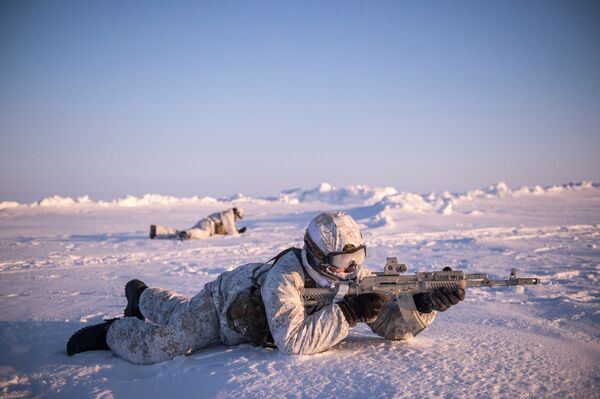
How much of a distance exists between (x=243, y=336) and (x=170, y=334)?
55 cm

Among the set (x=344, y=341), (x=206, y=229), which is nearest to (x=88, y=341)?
(x=344, y=341)

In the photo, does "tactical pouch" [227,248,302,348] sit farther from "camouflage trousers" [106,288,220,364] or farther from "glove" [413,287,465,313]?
"glove" [413,287,465,313]

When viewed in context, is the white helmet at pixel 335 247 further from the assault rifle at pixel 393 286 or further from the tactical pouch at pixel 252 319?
the tactical pouch at pixel 252 319

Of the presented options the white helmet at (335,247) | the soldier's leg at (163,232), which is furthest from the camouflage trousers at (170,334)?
the soldier's leg at (163,232)

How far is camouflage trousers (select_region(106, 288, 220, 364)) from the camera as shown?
319cm

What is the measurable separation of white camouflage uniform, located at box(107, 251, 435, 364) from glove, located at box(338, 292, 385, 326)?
0.16ft

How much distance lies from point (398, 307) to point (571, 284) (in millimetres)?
4427

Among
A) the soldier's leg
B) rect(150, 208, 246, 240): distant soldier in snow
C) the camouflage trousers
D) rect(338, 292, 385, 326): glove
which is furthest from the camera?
the soldier's leg

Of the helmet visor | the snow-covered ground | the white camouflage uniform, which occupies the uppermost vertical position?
the helmet visor

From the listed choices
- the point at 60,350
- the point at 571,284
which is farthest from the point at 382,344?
the point at 571,284

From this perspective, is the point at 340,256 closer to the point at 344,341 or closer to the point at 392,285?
the point at 392,285

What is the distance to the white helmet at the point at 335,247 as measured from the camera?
3.02 m

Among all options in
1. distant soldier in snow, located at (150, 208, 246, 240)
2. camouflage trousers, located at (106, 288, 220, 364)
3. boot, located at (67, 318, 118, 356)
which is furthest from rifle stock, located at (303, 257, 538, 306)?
distant soldier in snow, located at (150, 208, 246, 240)

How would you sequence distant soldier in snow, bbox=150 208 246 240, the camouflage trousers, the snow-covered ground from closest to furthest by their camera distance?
the snow-covered ground, the camouflage trousers, distant soldier in snow, bbox=150 208 246 240
